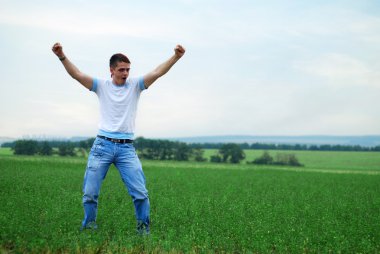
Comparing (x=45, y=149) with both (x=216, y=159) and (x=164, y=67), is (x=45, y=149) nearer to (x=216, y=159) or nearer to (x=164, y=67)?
(x=216, y=159)

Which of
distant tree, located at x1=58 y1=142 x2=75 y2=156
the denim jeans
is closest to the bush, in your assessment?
distant tree, located at x1=58 y1=142 x2=75 y2=156

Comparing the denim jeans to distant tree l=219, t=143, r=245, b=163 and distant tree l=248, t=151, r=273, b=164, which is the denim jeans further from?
distant tree l=248, t=151, r=273, b=164

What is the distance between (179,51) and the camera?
6.87 metres

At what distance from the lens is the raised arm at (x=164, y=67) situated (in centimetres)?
688

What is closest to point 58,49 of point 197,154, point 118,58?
point 118,58

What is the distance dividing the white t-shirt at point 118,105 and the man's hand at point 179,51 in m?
0.69

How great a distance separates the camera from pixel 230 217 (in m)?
9.84

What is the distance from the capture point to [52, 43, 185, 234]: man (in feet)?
22.6

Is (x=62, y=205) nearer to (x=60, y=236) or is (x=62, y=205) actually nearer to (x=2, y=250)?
(x=60, y=236)

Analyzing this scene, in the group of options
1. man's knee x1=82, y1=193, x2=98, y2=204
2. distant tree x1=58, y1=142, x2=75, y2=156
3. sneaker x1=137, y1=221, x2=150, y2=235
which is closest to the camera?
man's knee x1=82, y1=193, x2=98, y2=204

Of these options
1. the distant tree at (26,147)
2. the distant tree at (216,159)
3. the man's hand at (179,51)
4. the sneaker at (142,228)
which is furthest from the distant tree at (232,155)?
the man's hand at (179,51)

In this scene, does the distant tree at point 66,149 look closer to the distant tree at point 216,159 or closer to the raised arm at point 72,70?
the distant tree at point 216,159

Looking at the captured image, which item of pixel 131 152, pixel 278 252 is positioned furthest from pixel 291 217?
pixel 131 152

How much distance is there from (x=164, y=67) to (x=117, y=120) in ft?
3.60
